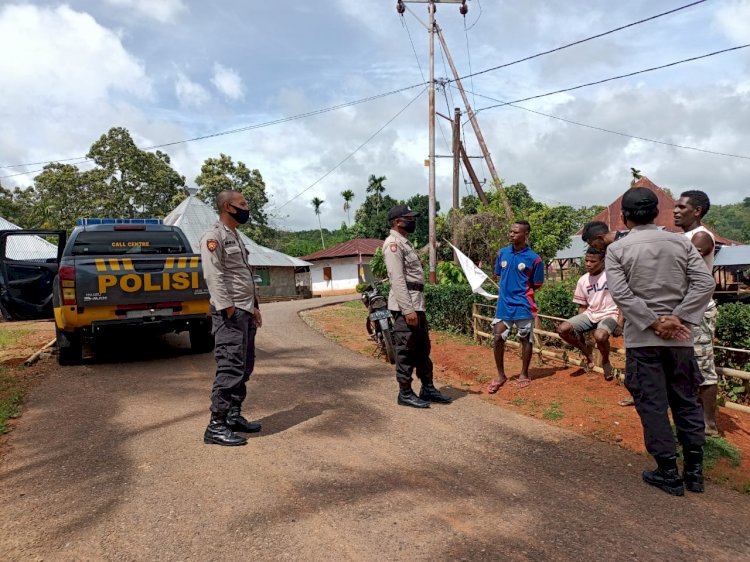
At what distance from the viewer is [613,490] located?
3189mm

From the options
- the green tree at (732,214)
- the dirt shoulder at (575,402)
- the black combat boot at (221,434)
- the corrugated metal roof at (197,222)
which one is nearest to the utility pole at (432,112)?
the dirt shoulder at (575,402)

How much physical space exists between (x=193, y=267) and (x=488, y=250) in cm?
1203

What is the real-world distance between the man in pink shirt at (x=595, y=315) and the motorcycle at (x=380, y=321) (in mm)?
1989

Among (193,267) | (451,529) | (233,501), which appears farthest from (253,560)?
(193,267)

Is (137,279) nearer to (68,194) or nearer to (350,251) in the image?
(68,194)

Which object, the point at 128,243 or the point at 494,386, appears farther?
the point at 128,243

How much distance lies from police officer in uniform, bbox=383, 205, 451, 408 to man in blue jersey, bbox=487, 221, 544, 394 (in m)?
1.01

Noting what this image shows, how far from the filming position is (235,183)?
36094mm

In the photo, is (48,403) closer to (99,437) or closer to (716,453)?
(99,437)

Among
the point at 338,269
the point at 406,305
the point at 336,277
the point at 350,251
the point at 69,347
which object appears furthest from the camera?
the point at 336,277

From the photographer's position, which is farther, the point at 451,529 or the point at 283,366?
the point at 283,366

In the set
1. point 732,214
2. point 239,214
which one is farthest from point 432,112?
point 732,214

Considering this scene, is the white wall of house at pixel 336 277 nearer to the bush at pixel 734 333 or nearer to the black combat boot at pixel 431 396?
the bush at pixel 734 333

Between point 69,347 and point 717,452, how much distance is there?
24.0 ft
